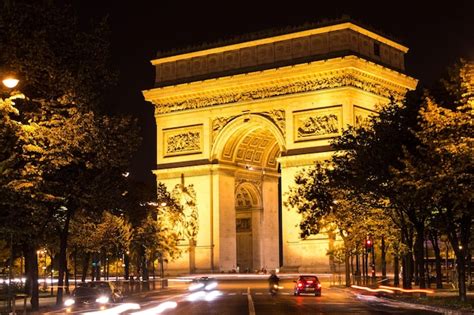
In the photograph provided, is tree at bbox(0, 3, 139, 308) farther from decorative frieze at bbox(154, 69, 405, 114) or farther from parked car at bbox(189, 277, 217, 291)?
decorative frieze at bbox(154, 69, 405, 114)

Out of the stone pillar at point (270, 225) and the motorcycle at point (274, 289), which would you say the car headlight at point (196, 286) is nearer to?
the motorcycle at point (274, 289)

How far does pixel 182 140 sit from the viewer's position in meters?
99.2

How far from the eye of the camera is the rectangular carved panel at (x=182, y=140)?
9781cm

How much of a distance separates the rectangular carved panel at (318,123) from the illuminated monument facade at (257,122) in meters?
0.09

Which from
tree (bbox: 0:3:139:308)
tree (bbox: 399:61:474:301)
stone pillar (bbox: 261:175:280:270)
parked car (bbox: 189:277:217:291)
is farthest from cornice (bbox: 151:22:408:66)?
tree (bbox: 0:3:139:308)

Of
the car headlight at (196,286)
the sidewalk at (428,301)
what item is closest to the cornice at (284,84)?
the car headlight at (196,286)

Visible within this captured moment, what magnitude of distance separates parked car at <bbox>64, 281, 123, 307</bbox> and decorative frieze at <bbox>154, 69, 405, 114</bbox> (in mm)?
48751

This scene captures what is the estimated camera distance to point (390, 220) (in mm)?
62844

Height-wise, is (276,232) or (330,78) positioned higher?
(330,78)

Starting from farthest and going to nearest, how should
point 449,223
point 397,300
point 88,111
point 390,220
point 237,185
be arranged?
point 237,185 < point 390,220 < point 397,300 < point 449,223 < point 88,111

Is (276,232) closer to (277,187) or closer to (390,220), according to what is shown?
(277,187)

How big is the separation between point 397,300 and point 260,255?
56185mm

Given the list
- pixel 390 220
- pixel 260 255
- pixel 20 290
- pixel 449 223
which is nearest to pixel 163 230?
pixel 20 290

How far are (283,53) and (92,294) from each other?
179 feet
